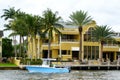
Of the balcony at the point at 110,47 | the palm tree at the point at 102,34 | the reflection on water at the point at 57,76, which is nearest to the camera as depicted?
the reflection on water at the point at 57,76

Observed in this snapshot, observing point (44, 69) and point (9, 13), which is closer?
point (44, 69)

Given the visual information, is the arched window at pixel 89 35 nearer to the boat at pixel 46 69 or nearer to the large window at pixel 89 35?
the large window at pixel 89 35

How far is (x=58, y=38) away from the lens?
448 feet

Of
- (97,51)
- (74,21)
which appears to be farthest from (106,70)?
(97,51)

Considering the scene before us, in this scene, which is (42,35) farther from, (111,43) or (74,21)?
(111,43)

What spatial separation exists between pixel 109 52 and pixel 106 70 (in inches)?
1253

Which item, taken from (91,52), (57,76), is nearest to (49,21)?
(91,52)

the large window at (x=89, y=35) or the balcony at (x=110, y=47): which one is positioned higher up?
the large window at (x=89, y=35)

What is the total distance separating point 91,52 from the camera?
13762 cm

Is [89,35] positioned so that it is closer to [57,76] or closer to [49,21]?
[49,21]

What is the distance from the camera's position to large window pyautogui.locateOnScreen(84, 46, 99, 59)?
137375mm

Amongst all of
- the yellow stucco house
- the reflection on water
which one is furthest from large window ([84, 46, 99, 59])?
the reflection on water

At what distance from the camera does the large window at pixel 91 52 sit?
13738cm

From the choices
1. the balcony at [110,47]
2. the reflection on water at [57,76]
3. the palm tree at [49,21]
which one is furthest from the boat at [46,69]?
the balcony at [110,47]
